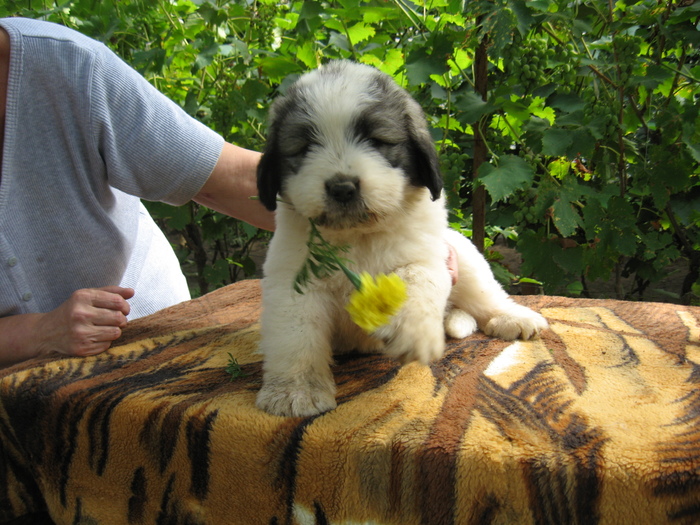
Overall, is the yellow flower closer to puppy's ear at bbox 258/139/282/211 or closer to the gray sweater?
puppy's ear at bbox 258/139/282/211

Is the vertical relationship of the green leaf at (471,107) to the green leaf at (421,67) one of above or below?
below

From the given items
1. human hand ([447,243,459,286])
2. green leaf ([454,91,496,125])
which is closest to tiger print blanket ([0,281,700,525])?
human hand ([447,243,459,286])

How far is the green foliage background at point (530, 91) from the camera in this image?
2.76 metres

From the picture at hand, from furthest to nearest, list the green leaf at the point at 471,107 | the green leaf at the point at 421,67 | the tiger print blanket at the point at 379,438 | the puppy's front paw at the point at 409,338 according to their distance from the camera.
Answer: the green leaf at the point at 471,107
the green leaf at the point at 421,67
the puppy's front paw at the point at 409,338
the tiger print blanket at the point at 379,438

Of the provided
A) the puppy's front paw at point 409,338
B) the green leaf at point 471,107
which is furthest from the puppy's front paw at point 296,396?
the green leaf at point 471,107

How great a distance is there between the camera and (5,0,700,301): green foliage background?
2.76 meters

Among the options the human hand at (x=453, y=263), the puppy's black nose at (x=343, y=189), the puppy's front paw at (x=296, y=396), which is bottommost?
the puppy's front paw at (x=296, y=396)

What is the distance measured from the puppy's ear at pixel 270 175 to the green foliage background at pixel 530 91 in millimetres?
997

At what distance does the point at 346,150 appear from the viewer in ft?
6.04

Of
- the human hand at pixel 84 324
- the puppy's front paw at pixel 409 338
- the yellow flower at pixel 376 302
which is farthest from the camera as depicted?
the human hand at pixel 84 324

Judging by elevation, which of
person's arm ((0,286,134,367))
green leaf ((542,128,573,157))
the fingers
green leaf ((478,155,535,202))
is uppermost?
green leaf ((542,128,573,157))

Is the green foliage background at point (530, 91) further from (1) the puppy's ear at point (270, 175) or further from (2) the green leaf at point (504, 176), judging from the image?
(1) the puppy's ear at point (270, 175)

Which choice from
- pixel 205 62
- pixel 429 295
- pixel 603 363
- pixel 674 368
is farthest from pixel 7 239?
pixel 674 368

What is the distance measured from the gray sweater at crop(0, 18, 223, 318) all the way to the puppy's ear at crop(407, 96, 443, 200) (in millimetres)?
1019
